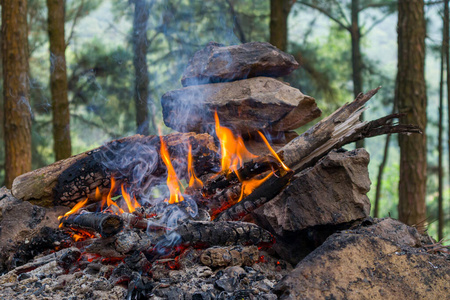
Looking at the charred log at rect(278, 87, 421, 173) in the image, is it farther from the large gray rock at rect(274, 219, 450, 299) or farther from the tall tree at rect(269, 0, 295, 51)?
the tall tree at rect(269, 0, 295, 51)

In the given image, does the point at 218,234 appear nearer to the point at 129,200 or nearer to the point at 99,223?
the point at 99,223

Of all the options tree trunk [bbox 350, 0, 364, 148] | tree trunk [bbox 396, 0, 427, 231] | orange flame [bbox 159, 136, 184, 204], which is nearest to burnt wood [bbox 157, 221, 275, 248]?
orange flame [bbox 159, 136, 184, 204]

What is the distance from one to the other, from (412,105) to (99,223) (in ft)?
16.6

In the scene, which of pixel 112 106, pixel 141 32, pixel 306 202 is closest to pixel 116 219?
pixel 306 202

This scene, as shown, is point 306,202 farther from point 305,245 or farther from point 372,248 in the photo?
point 372,248

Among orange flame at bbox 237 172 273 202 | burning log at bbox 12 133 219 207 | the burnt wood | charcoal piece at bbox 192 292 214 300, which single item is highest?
burning log at bbox 12 133 219 207

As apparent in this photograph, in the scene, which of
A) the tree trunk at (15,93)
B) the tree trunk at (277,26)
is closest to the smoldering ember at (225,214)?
the tree trunk at (15,93)

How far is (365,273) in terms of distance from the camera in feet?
8.95

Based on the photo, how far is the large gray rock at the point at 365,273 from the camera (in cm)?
259

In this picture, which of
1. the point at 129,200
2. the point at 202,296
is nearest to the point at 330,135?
the point at 202,296

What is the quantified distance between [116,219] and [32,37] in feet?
40.5

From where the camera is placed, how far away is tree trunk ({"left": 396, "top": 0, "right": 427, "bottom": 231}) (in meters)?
6.32

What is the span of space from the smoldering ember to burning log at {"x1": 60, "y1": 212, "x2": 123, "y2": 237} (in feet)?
0.04

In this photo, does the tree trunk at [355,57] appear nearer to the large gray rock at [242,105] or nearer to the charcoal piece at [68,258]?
the large gray rock at [242,105]
